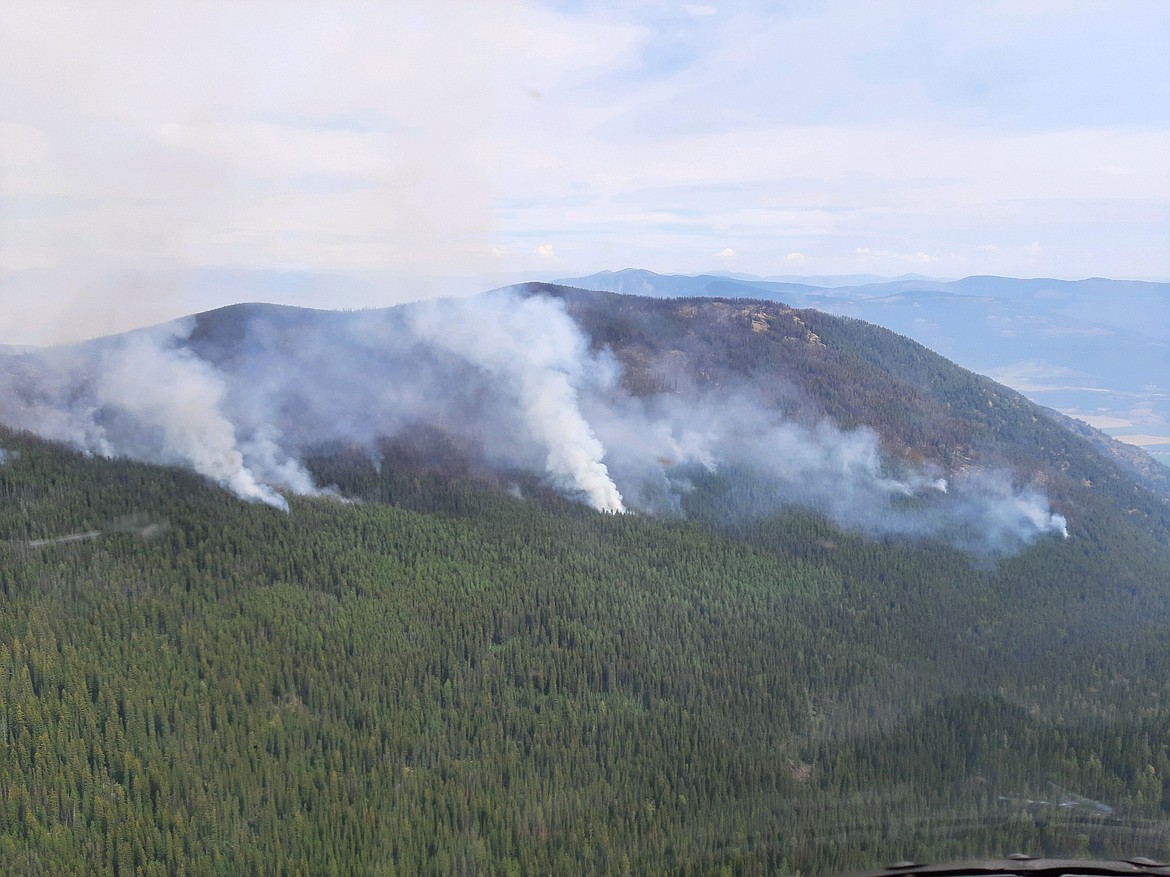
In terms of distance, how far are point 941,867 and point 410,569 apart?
294ft

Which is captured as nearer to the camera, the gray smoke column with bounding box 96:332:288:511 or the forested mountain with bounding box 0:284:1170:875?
the forested mountain with bounding box 0:284:1170:875

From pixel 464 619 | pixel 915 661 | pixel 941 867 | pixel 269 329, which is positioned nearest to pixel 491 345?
pixel 269 329

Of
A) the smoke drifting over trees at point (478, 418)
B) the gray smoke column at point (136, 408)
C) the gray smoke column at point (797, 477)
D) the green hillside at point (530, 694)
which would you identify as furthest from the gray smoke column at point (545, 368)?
the gray smoke column at point (136, 408)

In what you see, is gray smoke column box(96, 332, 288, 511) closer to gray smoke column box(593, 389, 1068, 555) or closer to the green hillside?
the green hillside

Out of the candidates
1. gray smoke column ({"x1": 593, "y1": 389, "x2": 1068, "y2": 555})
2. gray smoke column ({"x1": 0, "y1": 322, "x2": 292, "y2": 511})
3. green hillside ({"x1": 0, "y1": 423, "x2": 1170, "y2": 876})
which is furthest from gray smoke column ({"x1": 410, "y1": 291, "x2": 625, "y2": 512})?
gray smoke column ({"x1": 0, "y1": 322, "x2": 292, "y2": 511})

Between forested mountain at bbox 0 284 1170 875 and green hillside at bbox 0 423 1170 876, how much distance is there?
33 cm

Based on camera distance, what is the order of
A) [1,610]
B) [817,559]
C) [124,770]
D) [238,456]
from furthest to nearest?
[238,456] < [817,559] < [1,610] < [124,770]

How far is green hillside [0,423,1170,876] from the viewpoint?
5375 cm

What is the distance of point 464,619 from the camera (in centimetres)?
8244

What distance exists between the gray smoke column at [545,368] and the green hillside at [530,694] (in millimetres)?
18133

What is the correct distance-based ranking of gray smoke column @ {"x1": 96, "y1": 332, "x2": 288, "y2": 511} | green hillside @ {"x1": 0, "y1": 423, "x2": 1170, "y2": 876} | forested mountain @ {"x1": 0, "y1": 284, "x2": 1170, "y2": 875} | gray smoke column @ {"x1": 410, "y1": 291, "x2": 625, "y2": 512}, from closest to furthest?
1. green hillside @ {"x1": 0, "y1": 423, "x2": 1170, "y2": 876}
2. forested mountain @ {"x1": 0, "y1": 284, "x2": 1170, "y2": 875}
3. gray smoke column @ {"x1": 96, "y1": 332, "x2": 288, "y2": 511}
4. gray smoke column @ {"x1": 410, "y1": 291, "x2": 625, "y2": 512}

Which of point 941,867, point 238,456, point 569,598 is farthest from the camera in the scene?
point 238,456

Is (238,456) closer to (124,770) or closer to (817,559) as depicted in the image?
(124,770)

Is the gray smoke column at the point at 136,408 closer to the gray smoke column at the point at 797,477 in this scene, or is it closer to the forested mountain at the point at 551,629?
the forested mountain at the point at 551,629
